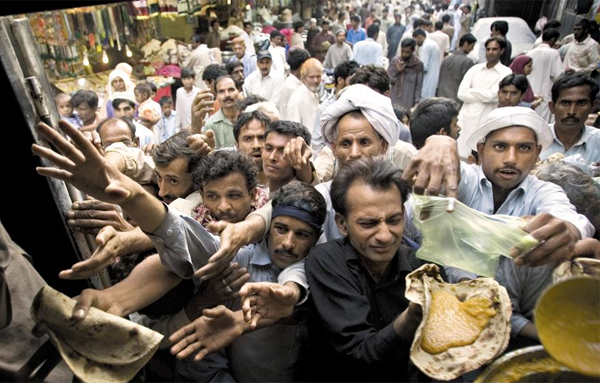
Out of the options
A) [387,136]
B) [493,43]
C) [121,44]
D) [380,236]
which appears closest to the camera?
[380,236]

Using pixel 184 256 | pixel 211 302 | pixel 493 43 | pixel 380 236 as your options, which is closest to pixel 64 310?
pixel 184 256

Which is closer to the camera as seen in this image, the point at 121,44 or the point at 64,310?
the point at 64,310

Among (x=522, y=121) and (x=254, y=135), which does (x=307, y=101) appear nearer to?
(x=254, y=135)

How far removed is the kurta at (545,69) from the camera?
6.52 metres

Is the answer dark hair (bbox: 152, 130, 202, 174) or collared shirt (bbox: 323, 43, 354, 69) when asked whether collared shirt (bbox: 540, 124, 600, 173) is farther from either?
collared shirt (bbox: 323, 43, 354, 69)

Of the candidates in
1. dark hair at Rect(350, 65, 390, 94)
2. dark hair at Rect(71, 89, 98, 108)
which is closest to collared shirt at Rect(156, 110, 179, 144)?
dark hair at Rect(71, 89, 98, 108)

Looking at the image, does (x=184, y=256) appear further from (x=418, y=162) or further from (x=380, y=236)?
(x=418, y=162)

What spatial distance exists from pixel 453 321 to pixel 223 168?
136 cm

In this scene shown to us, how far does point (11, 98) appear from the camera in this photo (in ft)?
4.85

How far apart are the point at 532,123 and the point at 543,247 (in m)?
1.02

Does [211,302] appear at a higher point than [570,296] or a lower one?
lower

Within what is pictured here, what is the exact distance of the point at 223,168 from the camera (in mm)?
2223

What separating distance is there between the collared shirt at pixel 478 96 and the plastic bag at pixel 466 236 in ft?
14.1

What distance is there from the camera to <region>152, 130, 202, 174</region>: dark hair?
2502 mm
